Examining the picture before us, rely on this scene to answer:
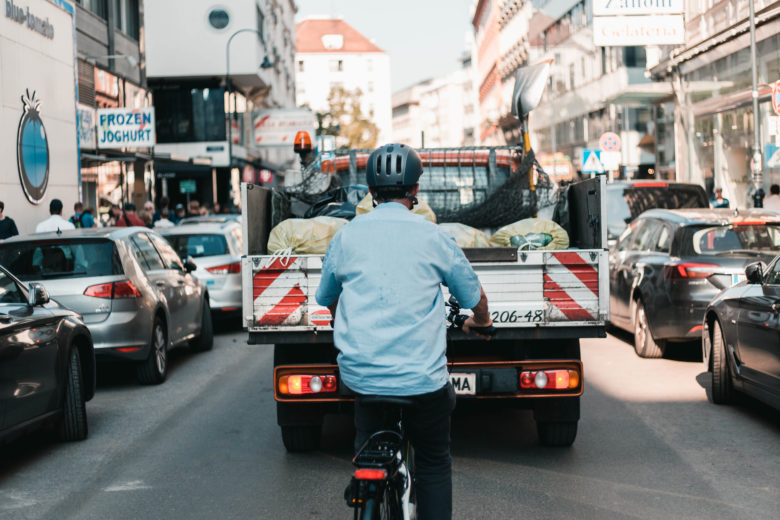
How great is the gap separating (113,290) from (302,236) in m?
3.60

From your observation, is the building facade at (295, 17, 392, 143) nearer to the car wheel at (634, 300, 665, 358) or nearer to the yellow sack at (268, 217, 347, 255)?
the car wheel at (634, 300, 665, 358)

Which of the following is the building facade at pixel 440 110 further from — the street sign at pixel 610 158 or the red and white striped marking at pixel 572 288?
the red and white striped marking at pixel 572 288

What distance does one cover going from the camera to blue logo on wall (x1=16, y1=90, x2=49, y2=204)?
1980cm

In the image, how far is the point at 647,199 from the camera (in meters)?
17.8

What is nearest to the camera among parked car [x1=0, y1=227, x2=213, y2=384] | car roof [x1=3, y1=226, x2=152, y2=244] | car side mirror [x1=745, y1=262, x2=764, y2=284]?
car side mirror [x1=745, y1=262, x2=764, y2=284]

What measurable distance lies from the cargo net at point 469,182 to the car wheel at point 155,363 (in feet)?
7.32

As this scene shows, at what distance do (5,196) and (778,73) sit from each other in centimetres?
1692

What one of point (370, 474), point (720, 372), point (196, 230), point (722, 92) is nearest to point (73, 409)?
point (370, 474)

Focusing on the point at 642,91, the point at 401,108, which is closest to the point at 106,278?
the point at 642,91

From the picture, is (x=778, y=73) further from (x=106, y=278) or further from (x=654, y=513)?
(x=654, y=513)

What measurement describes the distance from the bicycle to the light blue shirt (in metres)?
0.11

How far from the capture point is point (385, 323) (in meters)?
3.92

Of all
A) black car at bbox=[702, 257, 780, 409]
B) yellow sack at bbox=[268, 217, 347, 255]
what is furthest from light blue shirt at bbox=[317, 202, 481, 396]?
black car at bbox=[702, 257, 780, 409]

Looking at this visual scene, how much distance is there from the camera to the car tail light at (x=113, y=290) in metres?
9.99
